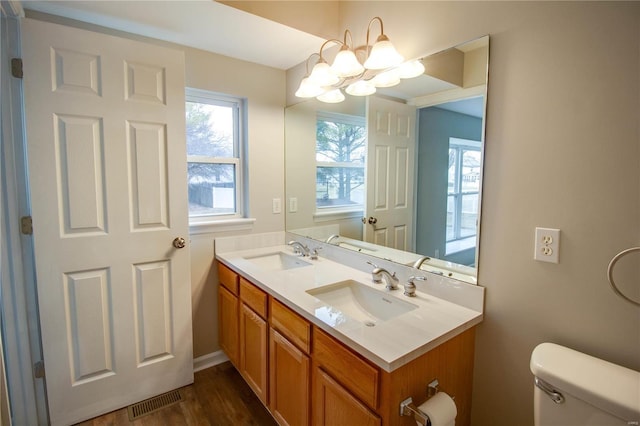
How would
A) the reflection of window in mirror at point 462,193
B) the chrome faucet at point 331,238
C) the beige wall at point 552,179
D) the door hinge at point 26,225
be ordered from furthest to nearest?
the chrome faucet at point 331,238
the door hinge at point 26,225
the reflection of window in mirror at point 462,193
the beige wall at point 552,179

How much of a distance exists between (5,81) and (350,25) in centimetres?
174

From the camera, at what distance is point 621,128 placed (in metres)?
0.90

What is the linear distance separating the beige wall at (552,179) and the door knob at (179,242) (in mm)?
1628

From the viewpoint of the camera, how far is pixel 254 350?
68.8 inches

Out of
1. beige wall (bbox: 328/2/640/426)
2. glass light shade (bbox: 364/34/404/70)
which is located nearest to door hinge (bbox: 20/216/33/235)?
glass light shade (bbox: 364/34/404/70)

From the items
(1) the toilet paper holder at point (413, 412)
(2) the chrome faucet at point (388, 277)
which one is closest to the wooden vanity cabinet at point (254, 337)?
(2) the chrome faucet at point (388, 277)

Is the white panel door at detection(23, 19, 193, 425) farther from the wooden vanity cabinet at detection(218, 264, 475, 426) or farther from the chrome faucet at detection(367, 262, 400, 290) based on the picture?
the chrome faucet at detection(367, 262, 400, 290)

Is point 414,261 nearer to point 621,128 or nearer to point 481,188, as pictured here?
point 481,188

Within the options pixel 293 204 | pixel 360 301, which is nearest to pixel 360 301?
pixel 360 301

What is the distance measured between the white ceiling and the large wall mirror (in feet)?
1.42

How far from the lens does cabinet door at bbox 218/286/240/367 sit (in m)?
1.97

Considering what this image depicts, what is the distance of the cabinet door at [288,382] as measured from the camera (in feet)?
4.36

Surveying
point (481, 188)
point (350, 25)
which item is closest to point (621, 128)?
point (481, 188)

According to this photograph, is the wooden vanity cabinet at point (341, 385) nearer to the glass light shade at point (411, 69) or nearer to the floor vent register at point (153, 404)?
the floor vent register at point (153, 404)
